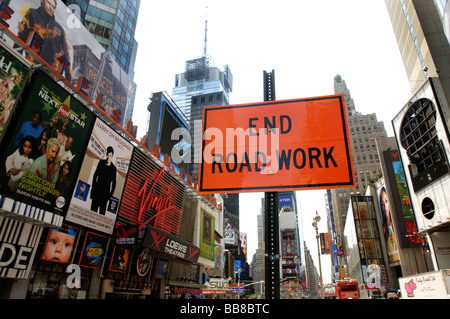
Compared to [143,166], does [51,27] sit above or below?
above

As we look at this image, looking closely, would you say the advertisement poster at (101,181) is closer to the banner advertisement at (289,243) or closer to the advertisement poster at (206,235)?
the advertisement poster at (206,235)

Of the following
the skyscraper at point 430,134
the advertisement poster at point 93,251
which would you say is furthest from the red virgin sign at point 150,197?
the skyscraper at point 430,134

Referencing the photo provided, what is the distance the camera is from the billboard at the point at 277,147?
3.81 meters

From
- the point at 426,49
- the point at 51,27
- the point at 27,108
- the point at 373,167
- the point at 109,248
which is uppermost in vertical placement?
the point at 373,167

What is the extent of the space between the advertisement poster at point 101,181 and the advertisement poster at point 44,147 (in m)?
0.72

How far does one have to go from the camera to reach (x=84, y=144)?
56.2ft

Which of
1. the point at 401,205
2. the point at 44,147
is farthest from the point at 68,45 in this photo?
the point at 401,205

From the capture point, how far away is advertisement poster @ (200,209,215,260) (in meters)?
35.2

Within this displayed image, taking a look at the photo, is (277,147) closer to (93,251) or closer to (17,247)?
(17,247)

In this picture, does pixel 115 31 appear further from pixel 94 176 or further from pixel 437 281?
pixel 437 281

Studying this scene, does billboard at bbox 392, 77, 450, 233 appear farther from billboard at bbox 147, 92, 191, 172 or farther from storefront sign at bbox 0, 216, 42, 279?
storefront sign at bbox 0, 216, 42, 279

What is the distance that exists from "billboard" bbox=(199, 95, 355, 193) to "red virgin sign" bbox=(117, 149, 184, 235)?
17381 millimetres
